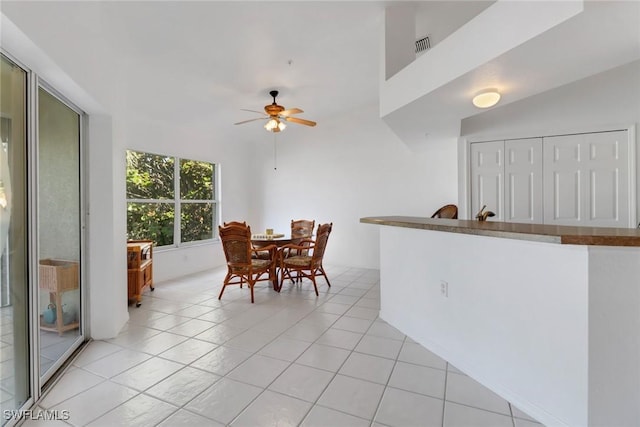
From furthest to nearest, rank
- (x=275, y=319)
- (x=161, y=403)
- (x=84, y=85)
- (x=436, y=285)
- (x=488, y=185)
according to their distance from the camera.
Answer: (x=488, y=185) → (x=275, y=319) → (x=436, y=285) → (x=84, y=85) → (x=161, y=403)

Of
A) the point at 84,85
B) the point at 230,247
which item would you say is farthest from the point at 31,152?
the point at 230,247

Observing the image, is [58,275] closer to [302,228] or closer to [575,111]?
[302,228]

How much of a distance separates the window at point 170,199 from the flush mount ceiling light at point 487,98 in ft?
15.0

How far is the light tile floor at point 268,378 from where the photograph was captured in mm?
1659

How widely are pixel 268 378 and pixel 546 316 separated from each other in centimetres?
173

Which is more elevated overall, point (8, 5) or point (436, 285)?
point (8, 5)

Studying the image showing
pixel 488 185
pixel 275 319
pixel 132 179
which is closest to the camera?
pixel 275 319

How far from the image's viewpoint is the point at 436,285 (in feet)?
7.84

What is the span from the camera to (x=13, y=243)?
5.44 feet

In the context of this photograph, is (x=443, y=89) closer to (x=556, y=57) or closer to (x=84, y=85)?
(x=556, y=57)

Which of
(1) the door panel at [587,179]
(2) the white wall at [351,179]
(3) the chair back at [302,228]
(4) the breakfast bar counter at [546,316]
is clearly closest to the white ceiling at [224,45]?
(4) the breakfast bar counter at [546,316]

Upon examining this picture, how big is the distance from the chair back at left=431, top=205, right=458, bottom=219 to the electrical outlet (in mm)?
2259

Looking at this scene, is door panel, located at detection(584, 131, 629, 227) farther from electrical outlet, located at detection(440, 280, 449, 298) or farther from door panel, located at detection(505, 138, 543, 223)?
electrical outlet, located at detection(440, 280, 449, 298)

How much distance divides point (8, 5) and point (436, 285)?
118 inches
